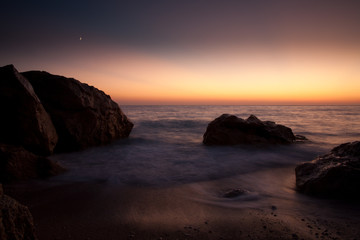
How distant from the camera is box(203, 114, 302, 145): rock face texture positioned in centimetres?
739

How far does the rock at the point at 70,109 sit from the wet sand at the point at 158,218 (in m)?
2.91

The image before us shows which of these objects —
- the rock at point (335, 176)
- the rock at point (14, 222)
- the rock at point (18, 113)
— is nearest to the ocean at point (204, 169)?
the rock at point (335, 176)

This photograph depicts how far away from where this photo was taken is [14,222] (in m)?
1.28

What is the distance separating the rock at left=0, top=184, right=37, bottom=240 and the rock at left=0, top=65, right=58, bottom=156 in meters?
3.51

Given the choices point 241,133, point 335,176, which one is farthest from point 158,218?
point 241,133

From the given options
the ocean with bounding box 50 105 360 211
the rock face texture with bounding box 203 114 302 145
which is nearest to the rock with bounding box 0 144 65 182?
the ocean with bounding box 50 105 360 211

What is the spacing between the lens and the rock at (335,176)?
9.36 feet

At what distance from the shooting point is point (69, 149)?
5949 millimetres

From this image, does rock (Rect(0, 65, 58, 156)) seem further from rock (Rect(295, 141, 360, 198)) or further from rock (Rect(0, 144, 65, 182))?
rock (Rect(295, 141, 360, 198))

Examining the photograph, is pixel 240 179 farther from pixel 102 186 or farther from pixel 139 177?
pixel 102 186

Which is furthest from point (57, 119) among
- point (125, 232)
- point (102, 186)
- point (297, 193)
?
point (297, 193)

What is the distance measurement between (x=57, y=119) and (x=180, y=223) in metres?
5.09

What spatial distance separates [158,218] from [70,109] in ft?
16.4

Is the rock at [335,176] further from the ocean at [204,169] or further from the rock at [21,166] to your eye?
the rock at [21,166]
